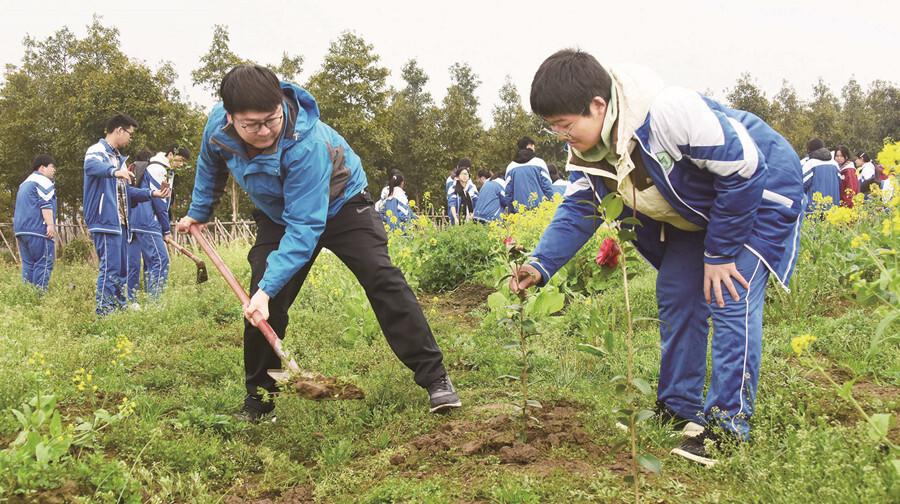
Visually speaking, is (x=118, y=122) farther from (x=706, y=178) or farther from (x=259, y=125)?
(x=706, y=178)

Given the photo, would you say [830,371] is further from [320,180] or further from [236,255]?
[236,255]

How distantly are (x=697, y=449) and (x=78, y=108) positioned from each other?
2053 cm

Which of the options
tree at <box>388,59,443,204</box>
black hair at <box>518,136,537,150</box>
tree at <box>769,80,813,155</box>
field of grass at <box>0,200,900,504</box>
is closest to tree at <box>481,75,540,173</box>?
tree at <box>388,59,443,204</box>

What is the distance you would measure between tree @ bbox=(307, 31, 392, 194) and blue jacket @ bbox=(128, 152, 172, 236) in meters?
16.3

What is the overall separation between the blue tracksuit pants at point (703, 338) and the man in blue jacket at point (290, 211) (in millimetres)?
1081

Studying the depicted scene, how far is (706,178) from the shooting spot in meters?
2.27

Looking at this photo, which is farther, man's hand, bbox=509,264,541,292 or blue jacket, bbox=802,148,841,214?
blue jacket, bbox=802,148,841,214

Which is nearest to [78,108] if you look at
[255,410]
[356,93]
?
[356,93]

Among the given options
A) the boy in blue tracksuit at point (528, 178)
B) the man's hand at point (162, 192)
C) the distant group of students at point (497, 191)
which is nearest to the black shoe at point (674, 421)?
the distant group of students at point (497, 191)

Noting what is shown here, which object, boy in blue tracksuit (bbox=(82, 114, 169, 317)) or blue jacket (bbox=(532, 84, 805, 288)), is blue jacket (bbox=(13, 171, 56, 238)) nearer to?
boy in blue tracksuit (bbox=(82, 114, 169, 317))

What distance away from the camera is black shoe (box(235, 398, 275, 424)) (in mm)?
3074

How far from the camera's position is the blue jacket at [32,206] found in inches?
321

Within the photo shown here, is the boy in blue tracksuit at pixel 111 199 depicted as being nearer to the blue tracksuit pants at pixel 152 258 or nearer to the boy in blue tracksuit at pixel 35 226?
the blue tracksuit pants at pixel 152 258

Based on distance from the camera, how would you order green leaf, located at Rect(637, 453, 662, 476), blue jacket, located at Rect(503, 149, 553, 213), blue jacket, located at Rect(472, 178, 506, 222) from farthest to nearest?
blue jacket, located at Rect(472, 178, 506, 222) → blue jacket, located at Rect(503, 149, 553, 213) → green leaf, located at Rect(637, 453, 662, 476)
